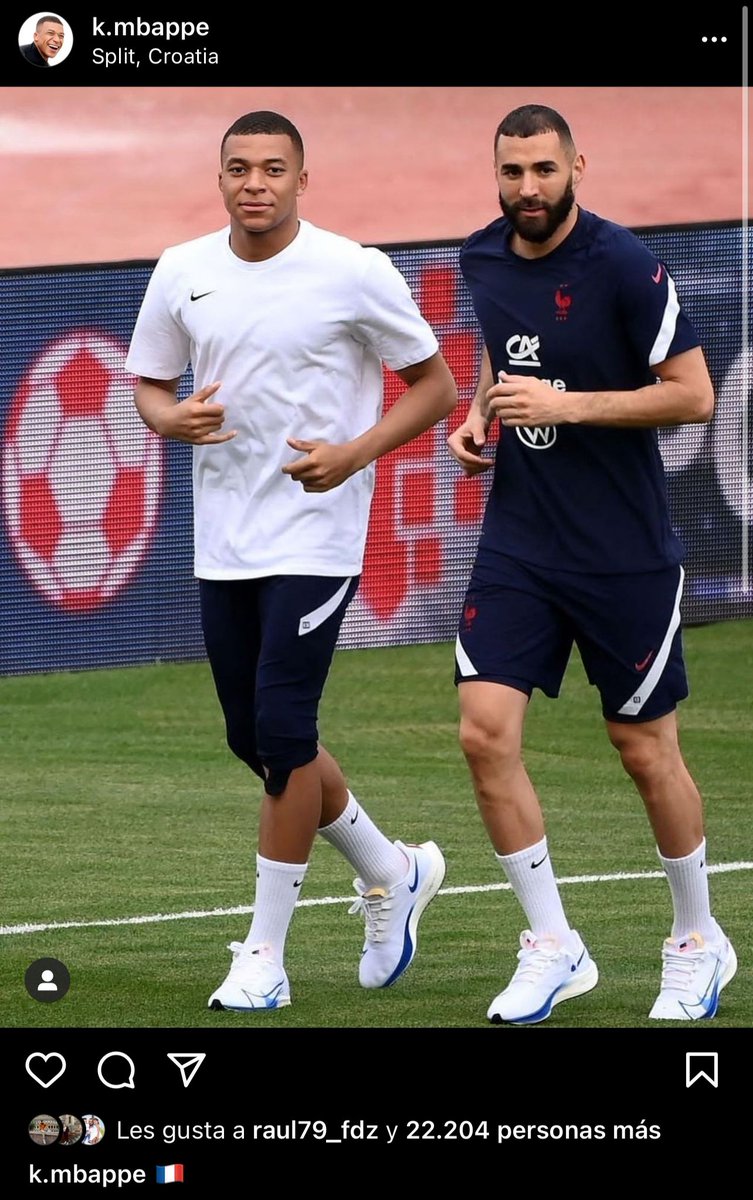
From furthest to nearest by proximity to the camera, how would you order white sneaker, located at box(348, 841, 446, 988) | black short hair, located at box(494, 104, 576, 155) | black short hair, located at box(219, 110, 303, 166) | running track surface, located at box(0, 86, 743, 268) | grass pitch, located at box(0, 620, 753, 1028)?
running track surface, located at box(0, 86, 743, 268), white sneaker, located at box(348, 841, 446, 988), grass pitch, located at box(0, 620, 753, 1028), black short hair, located at box(219, 110, 303, 166), black short hair, located at box(494, 104, 576, 155)

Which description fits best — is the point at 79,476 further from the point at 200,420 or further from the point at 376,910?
the point at 200,420

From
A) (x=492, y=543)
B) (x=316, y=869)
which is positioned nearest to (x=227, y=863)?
(x=316, y=869)

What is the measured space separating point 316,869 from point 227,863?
0.33 metres

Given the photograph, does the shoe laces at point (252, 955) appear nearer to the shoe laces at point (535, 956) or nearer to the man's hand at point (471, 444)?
the shoe laces at point (535, 956)

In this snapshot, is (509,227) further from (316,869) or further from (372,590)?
(372,590)

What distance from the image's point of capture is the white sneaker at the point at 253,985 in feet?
19.0

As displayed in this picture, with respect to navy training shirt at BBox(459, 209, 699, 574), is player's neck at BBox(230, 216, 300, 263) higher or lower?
higher

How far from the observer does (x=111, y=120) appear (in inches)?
680

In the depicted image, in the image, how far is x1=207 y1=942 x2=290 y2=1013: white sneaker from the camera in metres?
5.78
